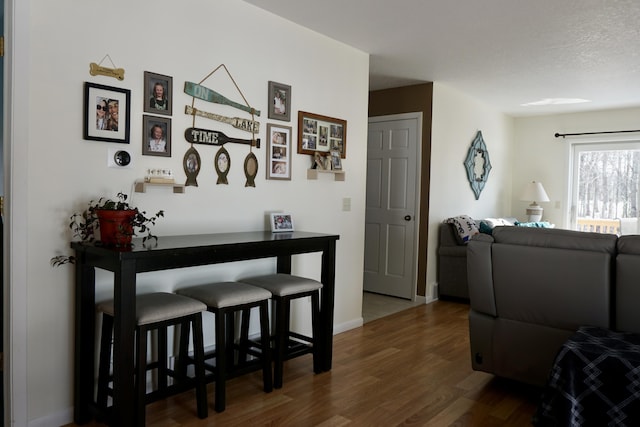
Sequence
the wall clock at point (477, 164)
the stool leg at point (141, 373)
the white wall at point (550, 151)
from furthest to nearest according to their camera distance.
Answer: the white wall at point (550, 151), the wall clock at point (477, 164), the stool leg at point (141, 373)

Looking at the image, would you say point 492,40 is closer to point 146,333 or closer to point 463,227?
point 463,227

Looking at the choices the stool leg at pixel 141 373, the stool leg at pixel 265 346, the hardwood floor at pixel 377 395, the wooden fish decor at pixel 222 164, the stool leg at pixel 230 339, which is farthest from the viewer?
the wooden fish decor at pixel 222 164

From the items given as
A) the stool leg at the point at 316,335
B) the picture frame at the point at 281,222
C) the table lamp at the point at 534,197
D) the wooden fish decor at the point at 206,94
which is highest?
the wooden fish decor at the point at 206,94

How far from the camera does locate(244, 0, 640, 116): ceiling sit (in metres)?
3.18

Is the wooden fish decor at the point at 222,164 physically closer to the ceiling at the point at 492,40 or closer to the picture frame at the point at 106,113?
the picture frame at the point at 106,113

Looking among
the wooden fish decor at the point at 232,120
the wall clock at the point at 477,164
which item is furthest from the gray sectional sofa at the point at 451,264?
the wooden fish decor at the point at 232,120

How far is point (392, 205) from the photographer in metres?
5.49

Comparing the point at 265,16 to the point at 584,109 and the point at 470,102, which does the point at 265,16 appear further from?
the point at 584,109

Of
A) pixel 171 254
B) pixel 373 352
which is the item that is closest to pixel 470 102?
pixel 373 352

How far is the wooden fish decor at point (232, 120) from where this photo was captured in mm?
2889

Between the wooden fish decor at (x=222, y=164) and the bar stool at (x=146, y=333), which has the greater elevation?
Result: the wooden fish decor at (x=222, y=164)

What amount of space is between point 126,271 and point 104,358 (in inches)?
23.3

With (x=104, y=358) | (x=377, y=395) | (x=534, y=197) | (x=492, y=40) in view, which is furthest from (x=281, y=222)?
(x=534, y=197)

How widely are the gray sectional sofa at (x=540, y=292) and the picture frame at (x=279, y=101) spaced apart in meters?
1.58
